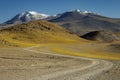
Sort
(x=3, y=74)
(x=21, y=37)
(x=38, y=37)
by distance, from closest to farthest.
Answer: (x=3, y=74) < (x=21, y=37) < (x=38, y=37)

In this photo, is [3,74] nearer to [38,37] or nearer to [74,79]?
[74,79]

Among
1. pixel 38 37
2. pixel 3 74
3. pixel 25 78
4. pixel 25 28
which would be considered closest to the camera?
pixel 25 78

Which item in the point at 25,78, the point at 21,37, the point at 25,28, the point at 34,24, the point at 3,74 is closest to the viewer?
the point at 25,78

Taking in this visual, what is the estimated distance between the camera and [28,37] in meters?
153

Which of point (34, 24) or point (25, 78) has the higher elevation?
point (34, 24)

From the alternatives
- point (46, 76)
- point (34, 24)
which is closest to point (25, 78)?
point (46, 76)

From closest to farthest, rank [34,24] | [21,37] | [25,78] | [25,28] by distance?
[25,78]
[21,37]
[25,28]
[34,24]

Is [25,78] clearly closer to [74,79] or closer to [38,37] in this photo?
[74,79]

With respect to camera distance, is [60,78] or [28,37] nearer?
[60,78]

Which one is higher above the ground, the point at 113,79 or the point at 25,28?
the point at 25,28

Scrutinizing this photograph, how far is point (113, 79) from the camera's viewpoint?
25344mm

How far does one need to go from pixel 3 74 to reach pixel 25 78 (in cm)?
286

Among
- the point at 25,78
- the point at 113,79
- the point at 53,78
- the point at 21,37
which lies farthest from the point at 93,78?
the point at 21,37

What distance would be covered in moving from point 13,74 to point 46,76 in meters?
2.85
